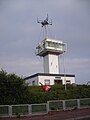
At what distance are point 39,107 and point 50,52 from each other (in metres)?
28.2

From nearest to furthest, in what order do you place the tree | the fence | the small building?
the fence → the tree → the small building

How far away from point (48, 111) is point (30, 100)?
2552 millimetres

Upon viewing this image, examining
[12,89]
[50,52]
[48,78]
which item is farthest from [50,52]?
[12,89]

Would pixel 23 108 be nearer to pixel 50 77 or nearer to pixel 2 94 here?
pixel 2 94

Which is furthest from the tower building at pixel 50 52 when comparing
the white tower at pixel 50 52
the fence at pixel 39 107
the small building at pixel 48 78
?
the fence at pixel 39 107

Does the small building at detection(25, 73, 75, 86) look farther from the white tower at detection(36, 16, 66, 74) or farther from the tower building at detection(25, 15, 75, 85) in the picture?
the white tower at detection(36, 16, 66, 74)

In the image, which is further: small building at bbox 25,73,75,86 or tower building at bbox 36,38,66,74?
tower building at bbox 36,38,66,74

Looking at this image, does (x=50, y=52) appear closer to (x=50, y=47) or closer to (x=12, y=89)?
(x=50, y=47)

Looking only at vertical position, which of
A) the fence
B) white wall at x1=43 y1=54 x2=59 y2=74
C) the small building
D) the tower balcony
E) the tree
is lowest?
the fence

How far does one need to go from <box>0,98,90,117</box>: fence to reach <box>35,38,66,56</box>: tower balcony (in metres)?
25.1

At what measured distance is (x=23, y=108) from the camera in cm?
2122

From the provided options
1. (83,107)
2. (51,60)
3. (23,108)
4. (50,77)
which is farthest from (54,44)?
(23,108)

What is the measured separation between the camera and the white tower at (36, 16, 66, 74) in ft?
158

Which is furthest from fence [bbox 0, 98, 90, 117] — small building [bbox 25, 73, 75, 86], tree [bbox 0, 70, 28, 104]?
small building [bbox 25, 73, 75, 86]
